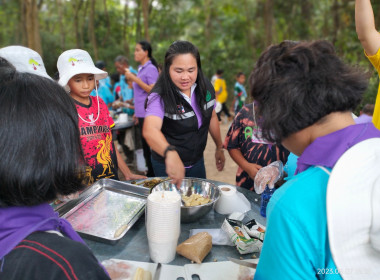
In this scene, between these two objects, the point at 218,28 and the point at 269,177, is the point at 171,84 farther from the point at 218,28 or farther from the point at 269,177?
the point at 218,28

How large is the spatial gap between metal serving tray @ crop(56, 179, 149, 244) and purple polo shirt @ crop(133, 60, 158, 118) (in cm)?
251

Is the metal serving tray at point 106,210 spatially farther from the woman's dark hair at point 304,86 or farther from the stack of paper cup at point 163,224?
the woman's dark hair at point 304,86

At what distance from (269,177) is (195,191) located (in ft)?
1.55

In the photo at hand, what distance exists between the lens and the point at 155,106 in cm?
200

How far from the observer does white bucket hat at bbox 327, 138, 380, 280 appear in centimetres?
71

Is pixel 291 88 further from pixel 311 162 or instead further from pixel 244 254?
pixel 244 254

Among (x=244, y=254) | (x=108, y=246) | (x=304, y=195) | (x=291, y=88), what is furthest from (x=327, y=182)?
(x=108, y=246)

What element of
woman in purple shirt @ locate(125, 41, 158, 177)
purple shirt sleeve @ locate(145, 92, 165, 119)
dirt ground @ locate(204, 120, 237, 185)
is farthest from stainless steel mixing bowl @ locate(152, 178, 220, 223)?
dirt ground @ locate(204, 120, 237, 185)

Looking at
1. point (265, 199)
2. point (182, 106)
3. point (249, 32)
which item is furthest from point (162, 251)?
point (249, 32)

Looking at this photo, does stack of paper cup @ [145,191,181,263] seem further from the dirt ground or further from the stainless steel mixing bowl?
the dirt ground

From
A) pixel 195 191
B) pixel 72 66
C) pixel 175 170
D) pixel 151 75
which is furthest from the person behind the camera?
pixel 151 75

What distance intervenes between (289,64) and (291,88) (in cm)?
8

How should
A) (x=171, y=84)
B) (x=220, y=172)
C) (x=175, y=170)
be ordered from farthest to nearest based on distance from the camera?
1. (x=220, y=172)
2. (x=171, y=84)
3. (x=175, y=170)

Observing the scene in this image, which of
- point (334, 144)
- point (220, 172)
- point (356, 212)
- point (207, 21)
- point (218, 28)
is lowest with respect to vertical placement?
point (220, 172)
